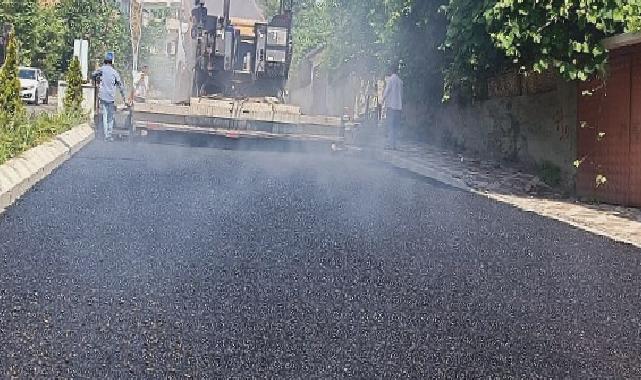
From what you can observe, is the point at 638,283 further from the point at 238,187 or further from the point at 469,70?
the point at 469,70

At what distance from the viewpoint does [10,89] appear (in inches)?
449

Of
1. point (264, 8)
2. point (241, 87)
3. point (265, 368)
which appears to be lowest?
point (265, 368)

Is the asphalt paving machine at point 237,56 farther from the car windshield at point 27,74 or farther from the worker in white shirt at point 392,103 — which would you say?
the car windshield at point 27,74

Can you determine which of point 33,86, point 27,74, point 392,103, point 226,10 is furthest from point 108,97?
point 27,74

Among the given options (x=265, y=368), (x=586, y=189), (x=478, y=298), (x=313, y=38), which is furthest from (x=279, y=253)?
(x=313, y=38)

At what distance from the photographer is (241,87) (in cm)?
1588

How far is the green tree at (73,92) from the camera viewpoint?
16.9 m

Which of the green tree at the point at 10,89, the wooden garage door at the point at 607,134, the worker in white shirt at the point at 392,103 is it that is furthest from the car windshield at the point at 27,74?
the wooden garage door at the point at 607,134

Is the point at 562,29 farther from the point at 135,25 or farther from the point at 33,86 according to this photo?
the point at 135,25

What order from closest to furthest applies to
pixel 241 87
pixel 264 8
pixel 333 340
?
pixel 333 340, pixel 241 87, pixel 264 8

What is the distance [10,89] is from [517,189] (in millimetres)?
6681

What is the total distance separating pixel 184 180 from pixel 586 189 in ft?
15.6

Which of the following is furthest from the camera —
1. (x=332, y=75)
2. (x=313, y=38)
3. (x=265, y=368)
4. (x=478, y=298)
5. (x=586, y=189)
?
(x=313, y=38)

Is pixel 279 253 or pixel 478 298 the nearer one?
pixel 478 298
